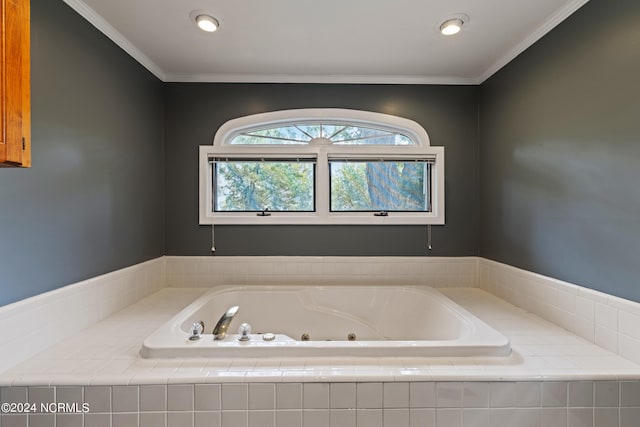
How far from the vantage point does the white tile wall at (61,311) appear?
1.12 meters

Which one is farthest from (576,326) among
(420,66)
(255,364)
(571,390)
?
(420,66)

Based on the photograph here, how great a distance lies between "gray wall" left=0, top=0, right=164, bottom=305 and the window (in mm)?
487

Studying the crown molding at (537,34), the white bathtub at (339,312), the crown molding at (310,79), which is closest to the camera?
the crown molding at (537,34)

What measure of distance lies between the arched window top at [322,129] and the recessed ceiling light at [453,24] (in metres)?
0.68

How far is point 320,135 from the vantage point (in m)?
2.32

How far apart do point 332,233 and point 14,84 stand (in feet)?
5.94

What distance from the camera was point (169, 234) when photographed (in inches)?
88.9

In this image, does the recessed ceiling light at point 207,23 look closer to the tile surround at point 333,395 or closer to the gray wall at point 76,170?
the gray wall at point 76,170

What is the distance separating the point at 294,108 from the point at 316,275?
129 cm

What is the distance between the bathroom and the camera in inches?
40.0

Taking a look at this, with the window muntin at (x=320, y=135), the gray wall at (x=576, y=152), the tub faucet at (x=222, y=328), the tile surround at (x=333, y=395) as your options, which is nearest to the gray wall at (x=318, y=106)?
the window muntin at (x=320, y=135)

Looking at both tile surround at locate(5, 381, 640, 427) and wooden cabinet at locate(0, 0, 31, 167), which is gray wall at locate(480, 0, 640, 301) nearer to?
tile surround at locate(5, 381, 640, 427)

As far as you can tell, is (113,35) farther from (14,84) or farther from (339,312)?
(339,312)

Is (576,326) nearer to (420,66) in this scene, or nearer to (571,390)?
(571,390)
